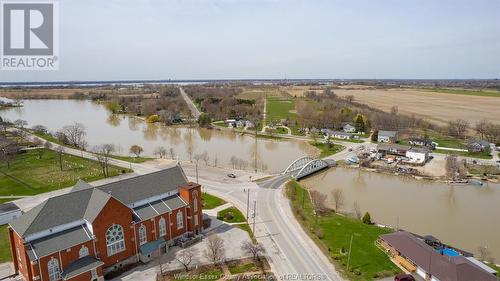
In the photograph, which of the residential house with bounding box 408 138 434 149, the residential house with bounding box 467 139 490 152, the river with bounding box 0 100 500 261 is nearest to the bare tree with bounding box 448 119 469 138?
the residential house with bounding box 467 139 490 152

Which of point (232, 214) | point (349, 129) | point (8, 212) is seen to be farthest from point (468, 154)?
point (8, 212)

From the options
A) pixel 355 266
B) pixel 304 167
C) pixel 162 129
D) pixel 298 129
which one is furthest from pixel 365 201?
pixel 162 129

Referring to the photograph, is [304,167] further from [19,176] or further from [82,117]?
[82,117]

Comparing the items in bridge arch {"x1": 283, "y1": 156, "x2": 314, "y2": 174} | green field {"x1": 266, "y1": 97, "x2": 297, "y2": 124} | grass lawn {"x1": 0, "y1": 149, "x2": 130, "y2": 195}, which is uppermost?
green field {"x1": 266, "y1": 97, "x2": 297, "y2": 124}

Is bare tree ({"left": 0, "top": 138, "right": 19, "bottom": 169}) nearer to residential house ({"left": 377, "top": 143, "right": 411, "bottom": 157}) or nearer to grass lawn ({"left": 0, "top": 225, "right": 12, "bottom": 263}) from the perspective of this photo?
grass lawn ({"left": 0, "top": 225, "right": 12, "bottom": 263})

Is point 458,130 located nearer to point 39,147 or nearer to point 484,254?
point 484,254

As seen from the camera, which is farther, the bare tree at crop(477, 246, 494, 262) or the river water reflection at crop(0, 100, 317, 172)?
the river water reflection at crop(0, 100, 317, 172)
